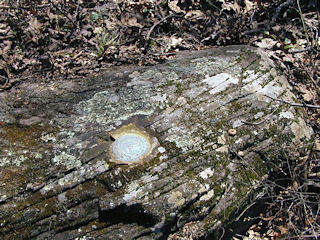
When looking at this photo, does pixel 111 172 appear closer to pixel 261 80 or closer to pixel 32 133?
pixel 32 133

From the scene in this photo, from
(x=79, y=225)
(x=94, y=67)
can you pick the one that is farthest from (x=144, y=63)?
(x=79, y=225)

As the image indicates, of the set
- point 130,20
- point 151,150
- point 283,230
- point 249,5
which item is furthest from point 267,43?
point 151,150

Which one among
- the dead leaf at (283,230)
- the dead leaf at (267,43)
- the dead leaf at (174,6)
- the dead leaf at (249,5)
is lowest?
the dead leaf at (283,230)

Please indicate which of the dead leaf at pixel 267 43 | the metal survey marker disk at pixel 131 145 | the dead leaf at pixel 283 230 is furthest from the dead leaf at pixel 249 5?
the dead leaf at pixel 283 230

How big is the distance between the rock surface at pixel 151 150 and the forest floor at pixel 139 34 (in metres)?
0.77

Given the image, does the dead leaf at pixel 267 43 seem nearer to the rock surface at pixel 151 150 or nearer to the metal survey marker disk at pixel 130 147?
the rock surface at pixel 151 150

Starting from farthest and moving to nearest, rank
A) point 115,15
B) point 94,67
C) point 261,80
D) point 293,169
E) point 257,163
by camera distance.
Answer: point 115,15
point 94,67
point 261,80
point 293,169
point 257,163

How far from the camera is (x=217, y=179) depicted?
2.50 m

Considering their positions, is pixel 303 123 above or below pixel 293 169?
above

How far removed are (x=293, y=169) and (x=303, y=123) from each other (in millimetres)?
455

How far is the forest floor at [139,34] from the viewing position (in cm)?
384

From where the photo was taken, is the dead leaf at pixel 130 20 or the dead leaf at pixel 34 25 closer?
the dead leaf at pixel 34 25

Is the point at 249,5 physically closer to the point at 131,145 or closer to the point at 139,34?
the point at 139,34

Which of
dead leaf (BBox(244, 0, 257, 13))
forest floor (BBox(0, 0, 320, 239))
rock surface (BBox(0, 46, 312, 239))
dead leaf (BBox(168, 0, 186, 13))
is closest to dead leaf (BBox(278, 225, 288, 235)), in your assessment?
rock surface (BBox(0, 46, 312, 239))
